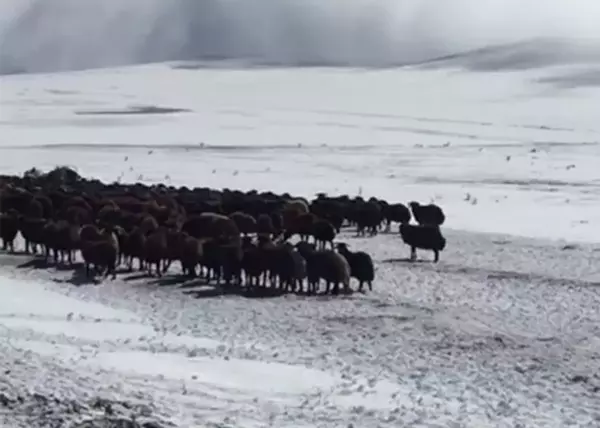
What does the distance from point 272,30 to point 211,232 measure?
4018 inches

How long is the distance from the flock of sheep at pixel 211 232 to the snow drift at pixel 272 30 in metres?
79.5

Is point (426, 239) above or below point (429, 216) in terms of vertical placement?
below

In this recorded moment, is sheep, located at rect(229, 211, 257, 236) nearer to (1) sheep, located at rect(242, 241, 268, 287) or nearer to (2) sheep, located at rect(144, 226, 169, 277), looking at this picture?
(2) sheep, located at rect(144, 226, 169, 277)

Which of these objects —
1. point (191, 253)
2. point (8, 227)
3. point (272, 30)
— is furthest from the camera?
point (272, 30)

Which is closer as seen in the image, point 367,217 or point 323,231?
point 323,231

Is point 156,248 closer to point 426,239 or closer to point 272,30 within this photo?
point 426,239

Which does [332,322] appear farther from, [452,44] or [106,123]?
[452,44]

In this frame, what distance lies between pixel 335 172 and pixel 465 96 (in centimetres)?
3431

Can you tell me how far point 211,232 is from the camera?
64.7ft

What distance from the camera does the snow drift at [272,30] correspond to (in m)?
109

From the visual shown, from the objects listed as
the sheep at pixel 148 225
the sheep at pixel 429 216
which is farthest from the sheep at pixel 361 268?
the sheep at pixel 429 216

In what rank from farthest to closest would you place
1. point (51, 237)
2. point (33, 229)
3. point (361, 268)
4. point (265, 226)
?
point (265, 226) → point (33, 229) → point (51, 237) → point (361, 268)

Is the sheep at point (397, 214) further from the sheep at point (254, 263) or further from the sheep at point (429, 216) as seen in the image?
the sheep at point (254, 263)

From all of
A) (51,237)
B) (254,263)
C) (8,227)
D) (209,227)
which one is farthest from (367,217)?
(8,227)
